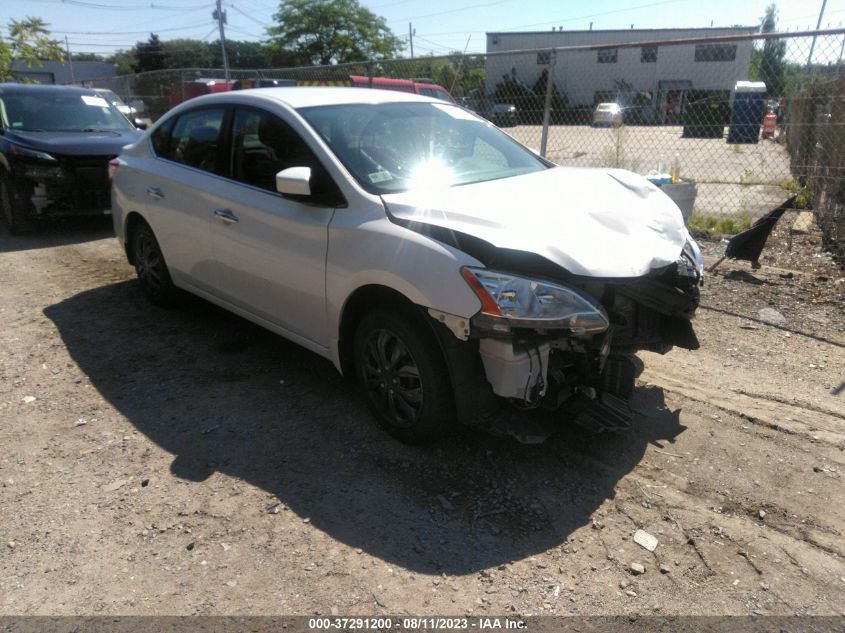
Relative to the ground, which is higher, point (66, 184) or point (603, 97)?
point (603, 97)

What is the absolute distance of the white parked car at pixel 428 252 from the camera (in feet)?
9.52

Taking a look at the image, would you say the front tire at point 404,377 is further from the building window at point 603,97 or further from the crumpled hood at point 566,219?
the building window at point 603,97

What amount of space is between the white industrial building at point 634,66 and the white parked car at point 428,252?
3988 millimetres

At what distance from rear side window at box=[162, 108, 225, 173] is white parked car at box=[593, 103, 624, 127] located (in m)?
7.23

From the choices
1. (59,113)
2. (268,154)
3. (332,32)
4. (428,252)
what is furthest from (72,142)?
(332,32)

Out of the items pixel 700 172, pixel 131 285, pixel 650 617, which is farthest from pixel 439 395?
pixel 700 172

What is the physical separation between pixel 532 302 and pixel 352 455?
1.31 m

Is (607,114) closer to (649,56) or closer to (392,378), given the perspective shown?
(392,378)

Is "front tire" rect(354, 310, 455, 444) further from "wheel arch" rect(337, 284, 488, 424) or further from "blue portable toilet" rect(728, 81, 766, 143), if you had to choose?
"blue portable toilet" rect(728, 81, 766, 143)

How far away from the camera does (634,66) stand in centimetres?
2228

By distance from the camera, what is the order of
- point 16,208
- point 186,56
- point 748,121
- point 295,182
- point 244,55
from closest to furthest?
point 295,182 < point 16,208 < point 748,121 < point 244,55 < point 186,56

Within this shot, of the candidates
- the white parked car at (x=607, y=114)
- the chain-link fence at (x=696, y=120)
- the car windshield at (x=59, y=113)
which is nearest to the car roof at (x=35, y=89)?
the car windshield at (x=59, y=113)

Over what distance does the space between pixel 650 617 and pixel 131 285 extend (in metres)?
5.58

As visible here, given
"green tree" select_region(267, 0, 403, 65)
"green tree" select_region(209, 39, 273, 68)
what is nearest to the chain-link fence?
"green tree" select_region(267, 0, 403, 65)
